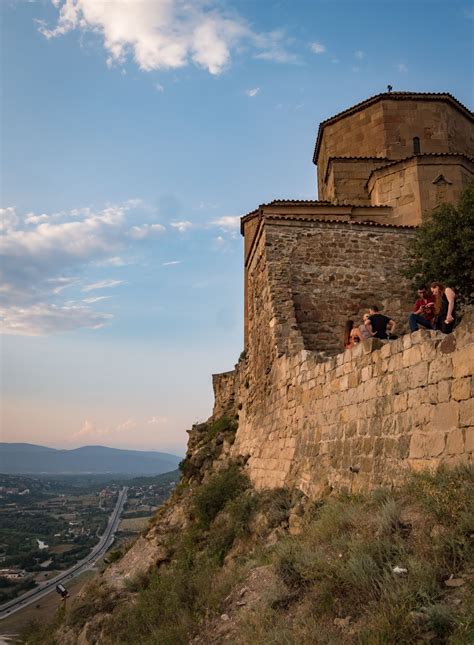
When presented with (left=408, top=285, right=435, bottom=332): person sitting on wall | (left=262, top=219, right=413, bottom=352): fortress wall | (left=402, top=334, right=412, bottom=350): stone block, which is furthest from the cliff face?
(left=262, top=219, right=413, bottom=352): fortress wall

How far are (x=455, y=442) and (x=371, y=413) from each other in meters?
1.69

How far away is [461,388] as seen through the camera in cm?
486

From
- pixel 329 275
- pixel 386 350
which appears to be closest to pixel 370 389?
pixel 386 350

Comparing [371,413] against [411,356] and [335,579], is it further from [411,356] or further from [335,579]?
[335,579]

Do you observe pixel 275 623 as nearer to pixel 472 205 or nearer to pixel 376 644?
pixel 376 644

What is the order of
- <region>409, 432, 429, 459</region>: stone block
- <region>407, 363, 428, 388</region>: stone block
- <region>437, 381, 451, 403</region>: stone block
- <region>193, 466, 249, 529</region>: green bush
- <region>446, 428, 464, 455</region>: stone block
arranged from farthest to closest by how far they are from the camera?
<region>193, 466, 249, 529</region>: green bush, <region>407, 363, 428, 388</region>: stone block, <region>409, 432, 429, 459</region>: stone block, <region>437, 381, 451, 403</region>: stone block, <region>446, 428, 464, 455</region>: stone block

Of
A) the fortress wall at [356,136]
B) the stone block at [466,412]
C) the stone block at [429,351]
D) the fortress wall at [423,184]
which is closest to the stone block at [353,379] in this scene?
the stone block at [429,351]

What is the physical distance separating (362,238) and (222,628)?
9819mm

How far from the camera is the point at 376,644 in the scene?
3061 millimetres

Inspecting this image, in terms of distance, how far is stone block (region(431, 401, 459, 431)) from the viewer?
4902 millimetres

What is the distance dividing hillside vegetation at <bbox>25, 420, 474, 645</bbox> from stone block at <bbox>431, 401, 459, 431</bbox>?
1.70 ft

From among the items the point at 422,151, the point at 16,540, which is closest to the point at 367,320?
the point at 422,151

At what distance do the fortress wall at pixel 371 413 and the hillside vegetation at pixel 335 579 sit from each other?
1.23ft

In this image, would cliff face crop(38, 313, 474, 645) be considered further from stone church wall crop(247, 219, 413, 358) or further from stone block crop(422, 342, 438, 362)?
stone church wall crop(247, 219, 413, 358)
